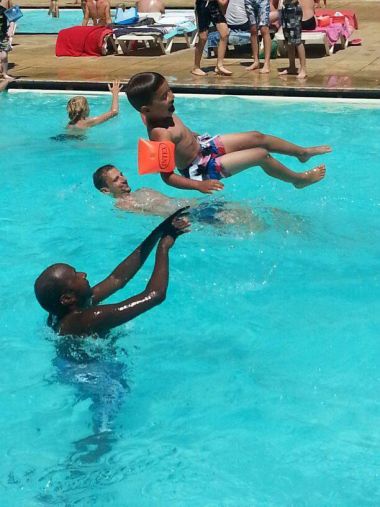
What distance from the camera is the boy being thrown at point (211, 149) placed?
647 centimetres

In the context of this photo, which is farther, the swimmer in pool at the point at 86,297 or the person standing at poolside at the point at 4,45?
the person standing at poolside at the point at 4,45

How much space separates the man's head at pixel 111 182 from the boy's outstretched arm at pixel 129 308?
9.25ft

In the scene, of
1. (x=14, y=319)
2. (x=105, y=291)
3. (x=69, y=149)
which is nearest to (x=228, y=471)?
(x=105, y=291)

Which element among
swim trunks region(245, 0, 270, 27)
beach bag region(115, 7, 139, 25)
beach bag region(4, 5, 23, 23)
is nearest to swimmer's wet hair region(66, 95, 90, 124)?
swim trunks region(245, 0, 270, 27)

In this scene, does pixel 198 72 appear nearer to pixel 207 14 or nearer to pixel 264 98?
pixel 207 14

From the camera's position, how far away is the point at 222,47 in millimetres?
13602

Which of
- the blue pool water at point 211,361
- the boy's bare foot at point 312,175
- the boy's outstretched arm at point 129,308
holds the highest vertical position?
the boy's outstretched arm at point 129,308

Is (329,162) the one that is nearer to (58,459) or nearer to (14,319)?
(14,319)

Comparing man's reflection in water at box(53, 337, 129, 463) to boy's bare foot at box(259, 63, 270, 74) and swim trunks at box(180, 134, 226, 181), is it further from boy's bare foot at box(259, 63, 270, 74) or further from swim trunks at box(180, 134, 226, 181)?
boy's bare foot at box(259, 63, 270, 74)

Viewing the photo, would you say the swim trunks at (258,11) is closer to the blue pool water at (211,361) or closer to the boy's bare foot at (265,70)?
the boy's bare foot at (265,70)

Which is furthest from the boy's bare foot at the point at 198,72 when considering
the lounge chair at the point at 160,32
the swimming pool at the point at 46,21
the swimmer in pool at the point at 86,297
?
the swimmer in pool at the point at 86,297

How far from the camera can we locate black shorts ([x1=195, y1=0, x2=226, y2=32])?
1357 cm

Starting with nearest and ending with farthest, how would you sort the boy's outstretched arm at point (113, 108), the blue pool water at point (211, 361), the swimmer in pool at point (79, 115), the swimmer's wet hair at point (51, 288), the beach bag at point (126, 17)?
the swimmer's wet hair at point (51, 288)
the blue pool water at point (211, 361)
the boy's outstretched arm at point (113, 108)
the swimmer in pool at point (79, 115)
the beach bag at point (126, 17)

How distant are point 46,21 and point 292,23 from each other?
38.6ft
